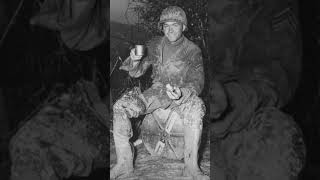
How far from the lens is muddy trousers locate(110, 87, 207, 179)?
166 centimetres

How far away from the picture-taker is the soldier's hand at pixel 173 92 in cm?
168

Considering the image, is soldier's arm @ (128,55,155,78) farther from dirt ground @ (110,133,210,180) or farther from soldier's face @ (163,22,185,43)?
dirt ground @ (110,133,210,180)

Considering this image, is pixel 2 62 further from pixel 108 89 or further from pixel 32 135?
pixel 108 89

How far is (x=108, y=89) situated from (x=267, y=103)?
2.08ft

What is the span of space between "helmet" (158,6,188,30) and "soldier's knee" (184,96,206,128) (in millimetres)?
311

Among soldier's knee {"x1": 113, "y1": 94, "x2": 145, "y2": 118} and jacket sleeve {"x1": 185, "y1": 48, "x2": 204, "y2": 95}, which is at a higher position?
jacket sleeve {"x1": 185, "y1": 48, "x2": 204, "y2": 95}

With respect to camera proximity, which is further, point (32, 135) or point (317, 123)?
point (317, 123)

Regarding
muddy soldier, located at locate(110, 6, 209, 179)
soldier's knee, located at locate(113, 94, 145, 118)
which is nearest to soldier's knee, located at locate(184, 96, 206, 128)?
muddy soldier, located at locate(110, 6, 209, 179)

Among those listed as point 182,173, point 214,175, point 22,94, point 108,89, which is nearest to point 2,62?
point 22,94

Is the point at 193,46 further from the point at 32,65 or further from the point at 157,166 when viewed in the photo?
the point at 32,65

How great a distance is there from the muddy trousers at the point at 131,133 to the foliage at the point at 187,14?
0.83 ft

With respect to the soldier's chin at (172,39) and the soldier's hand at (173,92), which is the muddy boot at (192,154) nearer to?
the soldier's hand at (173,92)

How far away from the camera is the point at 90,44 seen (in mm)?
1690

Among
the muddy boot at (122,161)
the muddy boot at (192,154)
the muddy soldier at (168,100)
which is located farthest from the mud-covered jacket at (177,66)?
the muddy boot at (122,161)
